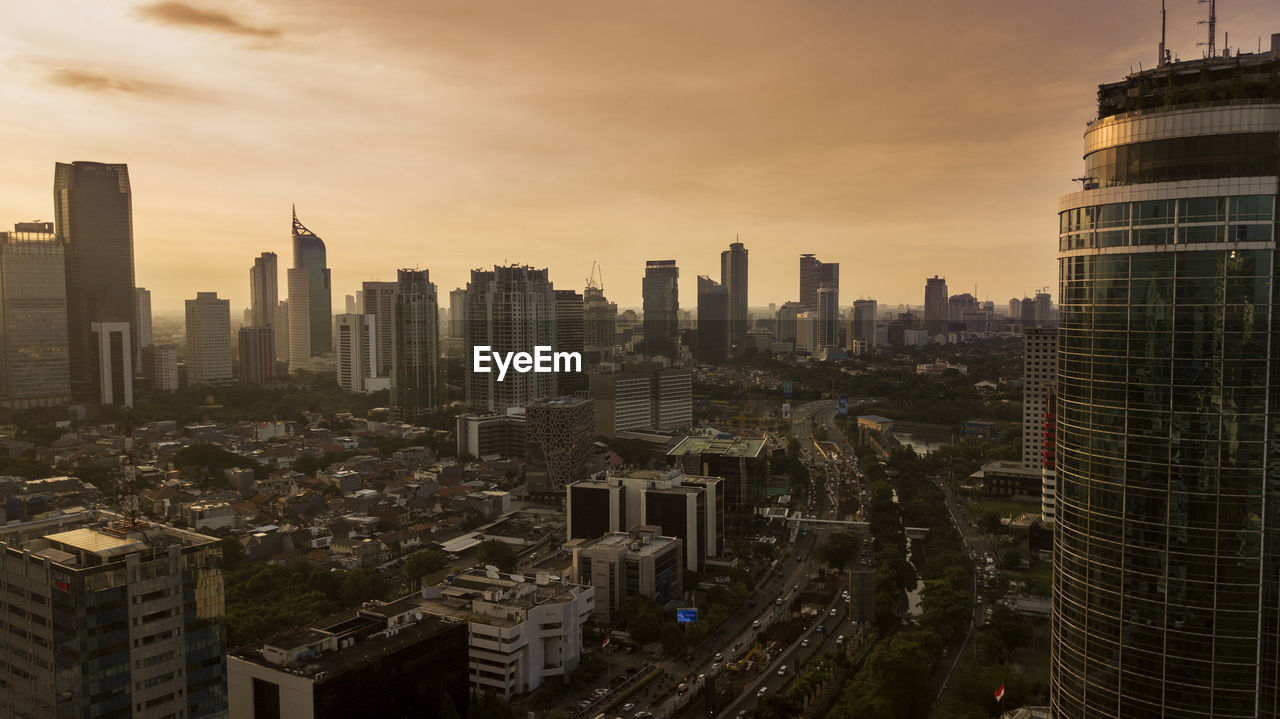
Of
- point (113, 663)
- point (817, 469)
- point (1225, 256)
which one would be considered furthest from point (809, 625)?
point (817, 469)

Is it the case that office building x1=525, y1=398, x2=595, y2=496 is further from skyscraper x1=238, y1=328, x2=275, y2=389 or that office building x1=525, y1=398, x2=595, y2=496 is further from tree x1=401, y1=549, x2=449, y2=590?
skyscraper x1=238, y1=328, x2=275, y2=389

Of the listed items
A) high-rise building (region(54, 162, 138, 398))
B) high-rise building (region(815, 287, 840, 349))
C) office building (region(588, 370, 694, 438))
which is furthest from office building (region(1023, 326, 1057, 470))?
high-rise building (region(815, 287, 840, 349))

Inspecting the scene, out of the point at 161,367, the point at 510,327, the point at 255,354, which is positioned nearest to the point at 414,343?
the point at 510,327

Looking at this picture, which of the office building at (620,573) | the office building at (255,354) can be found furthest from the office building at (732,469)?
the office building at (255,354)

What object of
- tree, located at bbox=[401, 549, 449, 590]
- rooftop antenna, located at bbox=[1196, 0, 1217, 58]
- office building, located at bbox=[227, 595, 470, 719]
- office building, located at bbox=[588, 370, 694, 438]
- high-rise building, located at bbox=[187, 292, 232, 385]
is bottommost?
tree, located at bbox=[401, 549, 449, 590]

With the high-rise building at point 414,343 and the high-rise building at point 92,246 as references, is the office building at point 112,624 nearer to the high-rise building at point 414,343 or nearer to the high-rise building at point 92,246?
the high-rise building at point 414,343
